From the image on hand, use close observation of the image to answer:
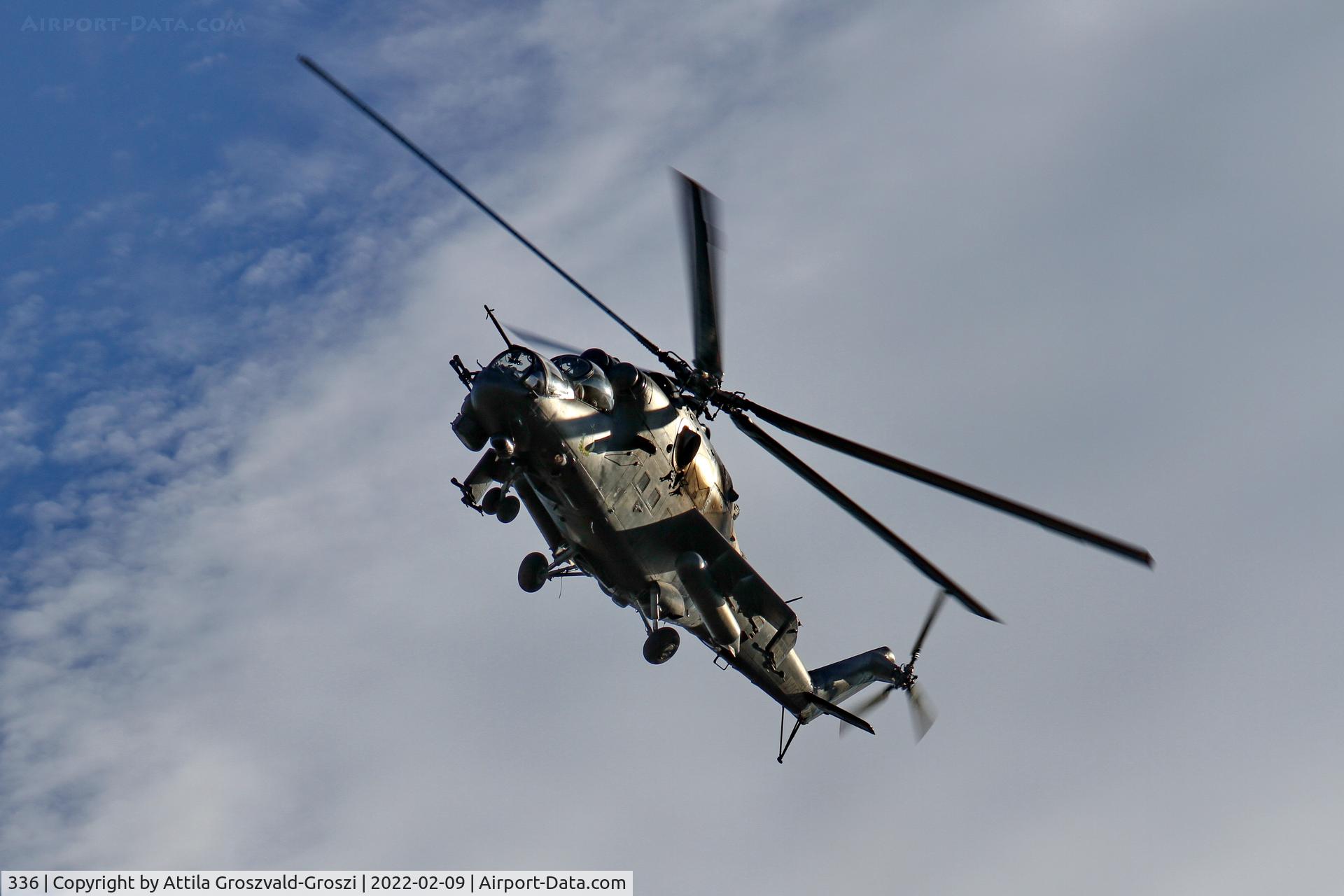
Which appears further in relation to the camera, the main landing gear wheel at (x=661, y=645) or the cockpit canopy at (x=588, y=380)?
the main landing gear wheel at (x=661, y=645)

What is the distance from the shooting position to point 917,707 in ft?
103

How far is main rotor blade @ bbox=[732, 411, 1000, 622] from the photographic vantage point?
21516 millimetres

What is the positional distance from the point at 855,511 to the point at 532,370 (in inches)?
251

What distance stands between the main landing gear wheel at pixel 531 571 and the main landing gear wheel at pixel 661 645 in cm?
254

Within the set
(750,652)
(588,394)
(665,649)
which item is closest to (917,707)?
(750,652)

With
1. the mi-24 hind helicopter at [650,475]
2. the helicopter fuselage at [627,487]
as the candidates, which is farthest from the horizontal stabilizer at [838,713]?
the helicopter fuselage at [627,487]

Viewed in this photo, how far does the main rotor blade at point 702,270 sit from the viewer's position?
20891 millimetres

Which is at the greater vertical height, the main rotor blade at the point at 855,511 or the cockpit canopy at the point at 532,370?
the cockpit canopy at the point at 532,370

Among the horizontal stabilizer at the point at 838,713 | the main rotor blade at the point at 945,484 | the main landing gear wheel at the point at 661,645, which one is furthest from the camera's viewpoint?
the horizontal stabilizer at the point at 838,713

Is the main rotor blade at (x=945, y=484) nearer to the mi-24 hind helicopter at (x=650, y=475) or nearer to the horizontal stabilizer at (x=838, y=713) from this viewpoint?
the mi-24 hind helicopter at (x=650, y=475)

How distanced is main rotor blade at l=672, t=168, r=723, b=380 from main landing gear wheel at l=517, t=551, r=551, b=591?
503cm

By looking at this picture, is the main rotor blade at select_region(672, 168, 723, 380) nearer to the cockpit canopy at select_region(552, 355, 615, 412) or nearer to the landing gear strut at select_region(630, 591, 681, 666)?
the cockpit canopy at select_region(552, 355, 615, 412)

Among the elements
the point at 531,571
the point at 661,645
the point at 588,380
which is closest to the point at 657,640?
the point at 661,645

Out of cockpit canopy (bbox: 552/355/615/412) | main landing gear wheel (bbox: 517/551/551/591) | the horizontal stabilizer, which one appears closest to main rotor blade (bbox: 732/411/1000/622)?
cockpit canopy (bbox: 552/355/615/412)
